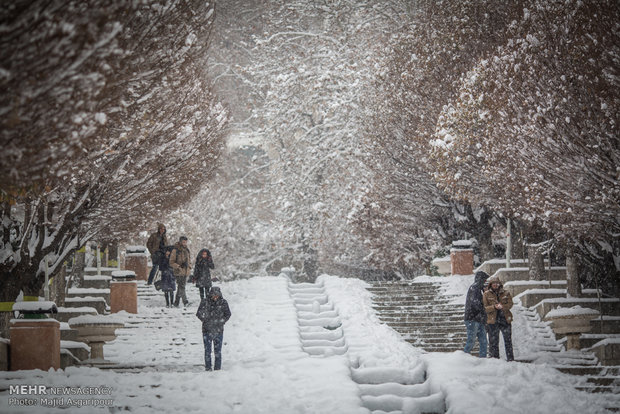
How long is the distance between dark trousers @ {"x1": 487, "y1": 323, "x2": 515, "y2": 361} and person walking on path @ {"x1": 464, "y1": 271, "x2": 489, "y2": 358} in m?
0.16

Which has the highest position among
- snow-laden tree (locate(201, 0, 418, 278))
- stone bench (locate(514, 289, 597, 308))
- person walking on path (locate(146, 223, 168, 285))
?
snow-laden tree (locate(201, 0, 418, 278))

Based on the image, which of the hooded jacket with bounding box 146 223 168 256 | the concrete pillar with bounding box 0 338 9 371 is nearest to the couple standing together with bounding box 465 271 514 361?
the concrete pillar with bounding box 0 338 9 371

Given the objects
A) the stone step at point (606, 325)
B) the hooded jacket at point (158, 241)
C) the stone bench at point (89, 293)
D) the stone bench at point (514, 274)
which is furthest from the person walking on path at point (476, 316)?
the stone bench at point (89, 293)

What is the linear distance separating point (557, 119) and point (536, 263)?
638 centimetres

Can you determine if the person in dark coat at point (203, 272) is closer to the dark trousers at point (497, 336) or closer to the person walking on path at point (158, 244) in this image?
the person walking on path at point (158, 244)

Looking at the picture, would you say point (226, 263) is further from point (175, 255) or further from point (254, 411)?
point (254, 411)

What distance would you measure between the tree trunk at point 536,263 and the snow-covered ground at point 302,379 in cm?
527

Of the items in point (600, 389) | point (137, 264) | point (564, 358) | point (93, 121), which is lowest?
point (600, 389)

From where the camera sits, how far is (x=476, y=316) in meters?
14.9

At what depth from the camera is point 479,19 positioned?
24547mm

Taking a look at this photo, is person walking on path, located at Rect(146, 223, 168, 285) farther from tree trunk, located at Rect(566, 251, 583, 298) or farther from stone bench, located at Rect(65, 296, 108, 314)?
tree trunk, located at Rect(566, 251, 583, 298)

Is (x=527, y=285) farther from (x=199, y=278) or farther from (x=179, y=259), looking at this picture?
(x=179, y=259)

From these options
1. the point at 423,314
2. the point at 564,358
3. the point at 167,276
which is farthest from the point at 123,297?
the point at 564,358

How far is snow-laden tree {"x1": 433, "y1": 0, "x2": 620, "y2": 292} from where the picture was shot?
47.4 feet
